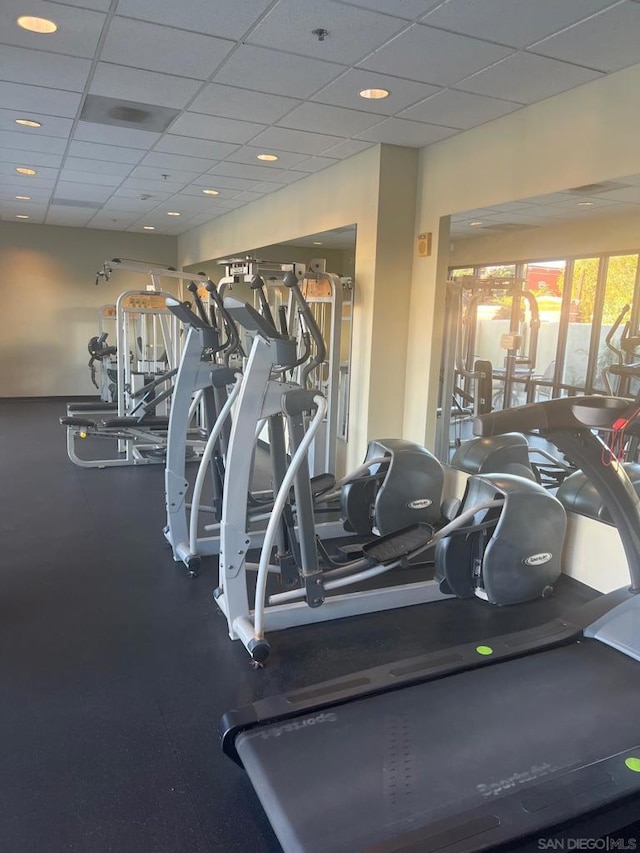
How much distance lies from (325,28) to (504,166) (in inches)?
62.1

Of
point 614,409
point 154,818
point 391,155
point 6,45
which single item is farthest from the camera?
point 391,155

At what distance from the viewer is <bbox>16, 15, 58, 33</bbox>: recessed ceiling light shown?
8.59 feet

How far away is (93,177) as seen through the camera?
589 cm

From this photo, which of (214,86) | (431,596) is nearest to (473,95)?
(214,86)

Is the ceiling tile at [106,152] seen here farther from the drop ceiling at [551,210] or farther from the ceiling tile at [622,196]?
the ceiling tile at [622,196]

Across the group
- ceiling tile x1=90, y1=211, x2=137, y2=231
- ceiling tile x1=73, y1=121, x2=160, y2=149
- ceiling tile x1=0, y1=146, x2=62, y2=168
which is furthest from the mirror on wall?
ceiling tile x1=90, y1=211, x2=137, y2=231

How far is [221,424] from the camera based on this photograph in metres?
3.23

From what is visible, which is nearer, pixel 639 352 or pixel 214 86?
pixel 214 86

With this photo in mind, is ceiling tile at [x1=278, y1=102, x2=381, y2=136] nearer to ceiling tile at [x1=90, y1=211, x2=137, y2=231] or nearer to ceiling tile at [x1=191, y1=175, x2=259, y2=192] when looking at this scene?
ceiling tile at [x1=191, y1=175, x2=259, y2=192]

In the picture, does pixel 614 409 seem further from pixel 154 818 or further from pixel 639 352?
pixel 639 352

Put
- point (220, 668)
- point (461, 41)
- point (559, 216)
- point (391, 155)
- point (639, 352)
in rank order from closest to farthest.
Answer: point (220, 668) < point (461, 41) < point (391, 155) < point (559, 216) < point (639, 352)

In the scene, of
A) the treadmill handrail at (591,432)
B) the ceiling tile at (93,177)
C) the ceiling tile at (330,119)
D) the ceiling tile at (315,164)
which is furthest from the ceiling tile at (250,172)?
the treadmill handrail at (591,432)

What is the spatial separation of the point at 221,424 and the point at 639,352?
4.08 meters

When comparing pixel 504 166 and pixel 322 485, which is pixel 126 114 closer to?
pixel 504 166
